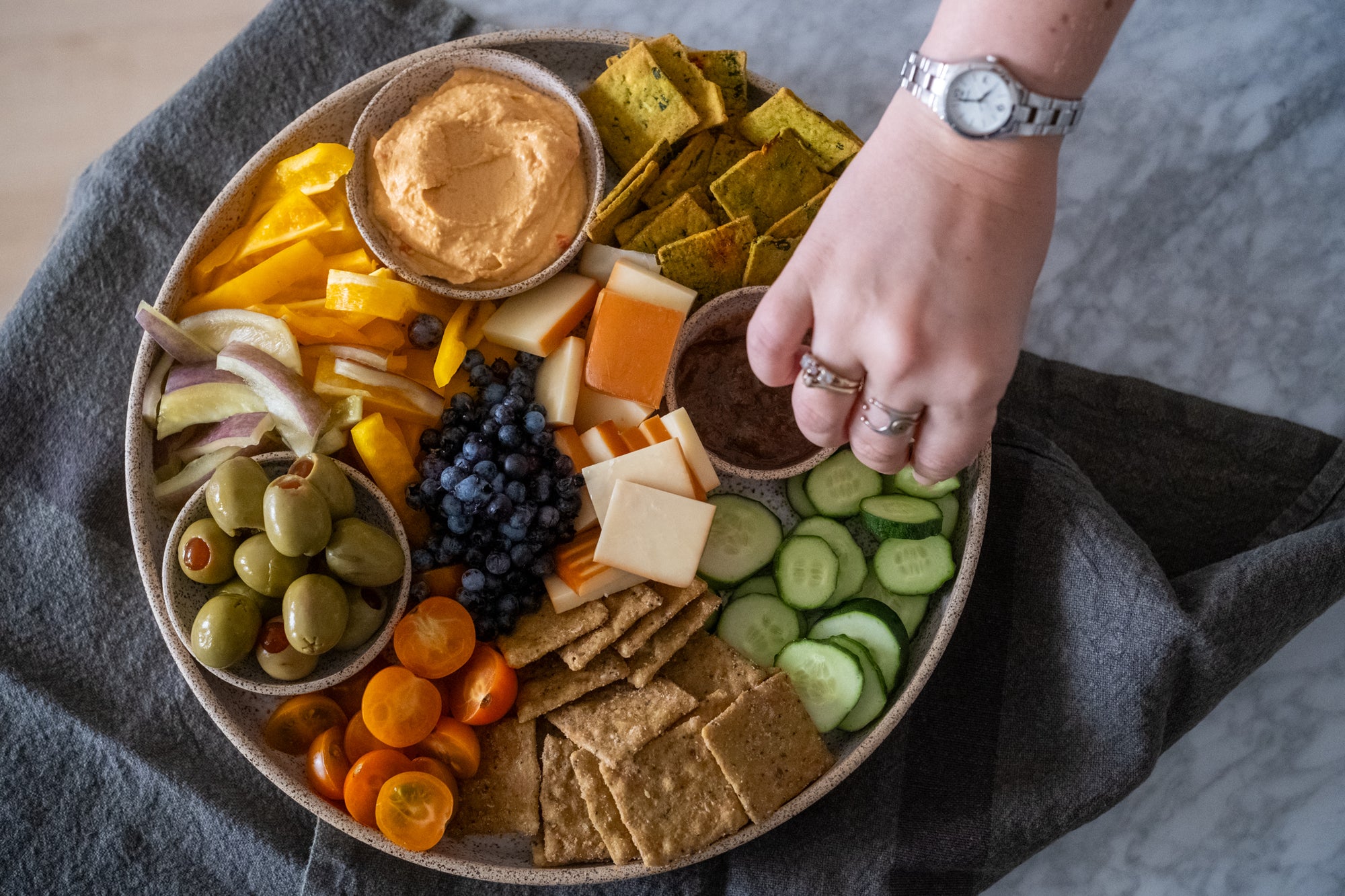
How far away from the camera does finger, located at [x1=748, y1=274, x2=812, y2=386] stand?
3.75 feet

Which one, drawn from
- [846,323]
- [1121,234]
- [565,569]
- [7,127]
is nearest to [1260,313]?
[1121,234]

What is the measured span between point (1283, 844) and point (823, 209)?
183 cm

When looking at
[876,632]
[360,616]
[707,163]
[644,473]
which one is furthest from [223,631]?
[707,163]

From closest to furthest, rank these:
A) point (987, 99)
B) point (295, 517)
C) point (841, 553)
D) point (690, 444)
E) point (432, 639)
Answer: point (987, 99) < point (295, 517) < point (432, 639) < point (690, 444) < point (841, 553)

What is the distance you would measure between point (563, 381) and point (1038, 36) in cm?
103

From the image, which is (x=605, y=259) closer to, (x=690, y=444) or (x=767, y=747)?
(x=690, y=444)

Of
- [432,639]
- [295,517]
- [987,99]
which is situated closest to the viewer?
[987,99]

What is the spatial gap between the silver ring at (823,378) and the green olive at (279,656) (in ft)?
3.19

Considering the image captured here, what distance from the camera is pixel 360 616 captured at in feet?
5.35

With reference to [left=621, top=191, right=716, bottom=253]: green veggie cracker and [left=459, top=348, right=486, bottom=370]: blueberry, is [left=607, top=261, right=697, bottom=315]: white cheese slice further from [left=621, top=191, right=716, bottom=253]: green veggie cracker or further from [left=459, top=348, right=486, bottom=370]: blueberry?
[left=459, top=348, right=486, bottom=370]: blueberry

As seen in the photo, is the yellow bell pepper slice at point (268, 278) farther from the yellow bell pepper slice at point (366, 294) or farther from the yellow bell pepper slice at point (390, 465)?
the yellow bell pepper slice at point (390, 465)

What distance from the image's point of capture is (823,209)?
3.70ft

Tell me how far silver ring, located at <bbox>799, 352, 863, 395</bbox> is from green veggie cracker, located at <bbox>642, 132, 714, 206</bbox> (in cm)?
84

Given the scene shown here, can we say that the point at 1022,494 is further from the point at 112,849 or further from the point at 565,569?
the point at 112,849
